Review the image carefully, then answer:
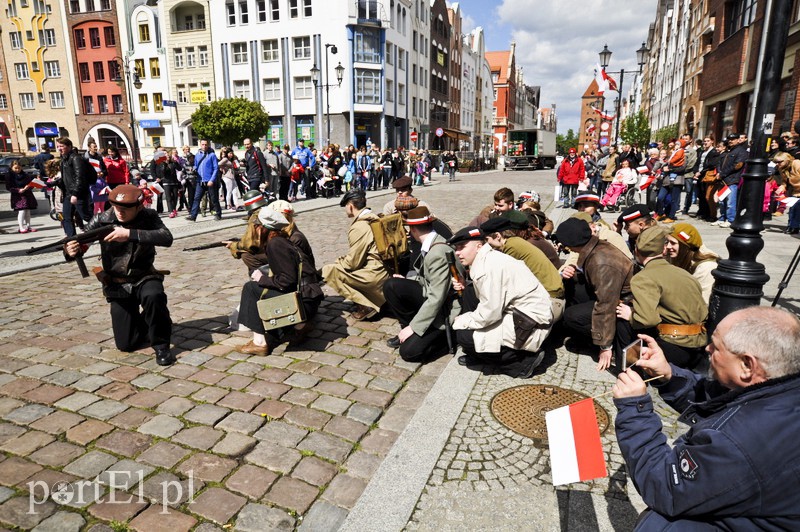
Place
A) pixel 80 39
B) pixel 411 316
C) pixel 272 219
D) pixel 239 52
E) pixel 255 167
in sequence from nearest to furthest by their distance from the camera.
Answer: pixel 272 219
pixel 411 316
pixel 255 167
pixel 239 52
pixel 80 39

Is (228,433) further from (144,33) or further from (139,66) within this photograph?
(144,33)

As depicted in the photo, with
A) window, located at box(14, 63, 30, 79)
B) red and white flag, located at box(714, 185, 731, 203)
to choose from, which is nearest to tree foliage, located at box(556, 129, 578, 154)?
window, located at box(14, 63, 30, 79)

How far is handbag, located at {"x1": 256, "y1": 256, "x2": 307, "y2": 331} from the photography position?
460 centimetres

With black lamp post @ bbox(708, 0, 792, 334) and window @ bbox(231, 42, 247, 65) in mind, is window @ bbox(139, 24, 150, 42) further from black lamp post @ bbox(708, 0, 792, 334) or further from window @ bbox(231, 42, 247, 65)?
black lamp post @ bbox(708, 0, 792, 334)

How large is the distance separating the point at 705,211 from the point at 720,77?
1515 centimetres

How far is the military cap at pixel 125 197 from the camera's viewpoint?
4473 millimetres

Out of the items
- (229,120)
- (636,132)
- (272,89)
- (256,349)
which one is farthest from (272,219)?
(636,132)

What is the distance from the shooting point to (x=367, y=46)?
42.4 meters

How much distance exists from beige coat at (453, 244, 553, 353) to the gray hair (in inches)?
93.1

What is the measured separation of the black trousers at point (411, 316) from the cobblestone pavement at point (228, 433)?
6.5 inches

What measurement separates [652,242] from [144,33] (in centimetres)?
5401

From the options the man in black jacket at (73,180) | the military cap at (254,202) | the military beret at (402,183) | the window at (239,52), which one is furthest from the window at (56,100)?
the military cap at (254,202)

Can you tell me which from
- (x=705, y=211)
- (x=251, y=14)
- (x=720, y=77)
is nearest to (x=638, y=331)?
(x=705, y=211)

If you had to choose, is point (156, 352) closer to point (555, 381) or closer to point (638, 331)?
point (555, 381)
